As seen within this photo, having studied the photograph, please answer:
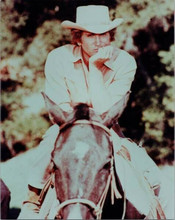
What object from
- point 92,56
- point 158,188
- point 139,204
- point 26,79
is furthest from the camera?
point 26,79

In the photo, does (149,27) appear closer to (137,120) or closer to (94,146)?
(137,120)

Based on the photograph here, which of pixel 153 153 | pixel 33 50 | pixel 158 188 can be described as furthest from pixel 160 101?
pixel 158 188

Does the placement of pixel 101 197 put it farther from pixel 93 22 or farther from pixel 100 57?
pixel 93 22

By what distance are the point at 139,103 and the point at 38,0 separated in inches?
123

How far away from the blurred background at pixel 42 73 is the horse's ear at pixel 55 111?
6.71 metres

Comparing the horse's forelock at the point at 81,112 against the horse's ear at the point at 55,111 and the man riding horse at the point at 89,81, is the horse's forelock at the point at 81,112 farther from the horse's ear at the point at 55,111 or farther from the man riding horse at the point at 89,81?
the man riding horse at the point at 89,81

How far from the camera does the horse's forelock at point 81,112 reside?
2684mm

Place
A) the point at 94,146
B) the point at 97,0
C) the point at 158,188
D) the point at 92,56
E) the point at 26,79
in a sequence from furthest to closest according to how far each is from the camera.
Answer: the point at 26,79, the point at 97,0, the point at 158,188, the point at 92,56, the point at 94,146

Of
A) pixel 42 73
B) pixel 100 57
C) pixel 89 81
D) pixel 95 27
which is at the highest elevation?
pixel 95 27

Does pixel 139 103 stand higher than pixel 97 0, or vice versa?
pixel 97 0

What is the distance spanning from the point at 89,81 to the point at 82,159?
0.88 metres

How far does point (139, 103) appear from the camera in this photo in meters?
10.5

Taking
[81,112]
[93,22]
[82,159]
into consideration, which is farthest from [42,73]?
[82,159]

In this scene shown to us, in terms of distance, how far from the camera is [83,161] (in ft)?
8.24
